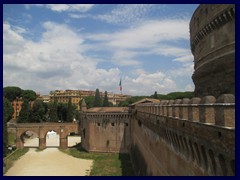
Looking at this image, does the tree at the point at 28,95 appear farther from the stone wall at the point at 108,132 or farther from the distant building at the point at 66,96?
the stone wall at the point at 108,132

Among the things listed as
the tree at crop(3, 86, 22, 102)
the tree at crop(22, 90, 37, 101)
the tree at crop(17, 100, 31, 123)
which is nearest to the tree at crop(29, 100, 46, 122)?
the tree at crop(17, 100, 31, 123)

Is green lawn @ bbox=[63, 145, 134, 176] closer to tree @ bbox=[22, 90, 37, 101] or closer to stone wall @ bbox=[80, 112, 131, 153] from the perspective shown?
stone wall @ bbox=[80, 112, 131, 153]

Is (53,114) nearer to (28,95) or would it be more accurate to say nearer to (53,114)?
(53,114)

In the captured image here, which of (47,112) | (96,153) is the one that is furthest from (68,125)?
(47,112)

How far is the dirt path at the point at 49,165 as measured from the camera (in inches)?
985

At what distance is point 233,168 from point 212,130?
3.23 ft

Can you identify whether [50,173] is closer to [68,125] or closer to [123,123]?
[123,123]

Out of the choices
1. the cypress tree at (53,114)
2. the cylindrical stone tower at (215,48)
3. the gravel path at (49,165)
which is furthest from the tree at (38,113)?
the cylindrical stone tower at (215,48)

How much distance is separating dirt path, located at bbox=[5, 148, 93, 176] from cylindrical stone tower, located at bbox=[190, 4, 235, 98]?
1205 centimetres

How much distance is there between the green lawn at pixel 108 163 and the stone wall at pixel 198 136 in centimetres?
1100

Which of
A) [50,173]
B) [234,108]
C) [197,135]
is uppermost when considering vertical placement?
[234,108]

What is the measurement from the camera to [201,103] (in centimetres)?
766

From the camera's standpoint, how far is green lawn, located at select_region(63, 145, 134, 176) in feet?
79.0

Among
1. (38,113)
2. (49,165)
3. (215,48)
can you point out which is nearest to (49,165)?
(49,165)
